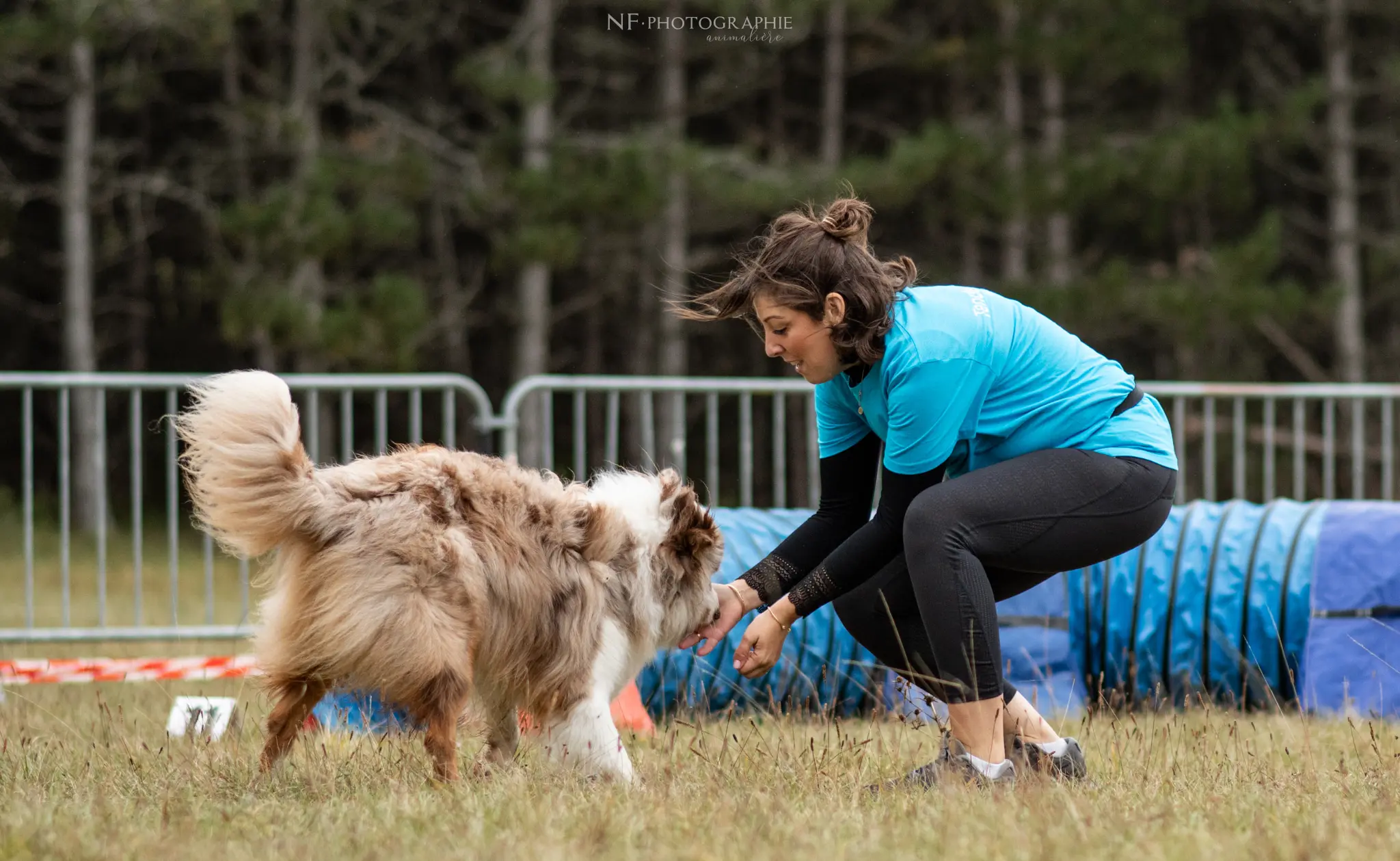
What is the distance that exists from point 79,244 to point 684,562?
1241 centimetres

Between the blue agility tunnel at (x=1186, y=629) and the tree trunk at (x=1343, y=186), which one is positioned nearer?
the blue agility tunnel at (x=1186, y=629)

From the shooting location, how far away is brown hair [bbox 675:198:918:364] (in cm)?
362

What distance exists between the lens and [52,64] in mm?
16438

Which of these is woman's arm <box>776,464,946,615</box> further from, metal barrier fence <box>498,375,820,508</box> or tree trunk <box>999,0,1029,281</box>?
tree trunk <box>999,0,1029,281</box>

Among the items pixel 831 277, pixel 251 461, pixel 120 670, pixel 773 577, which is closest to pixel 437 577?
pixel 251 461

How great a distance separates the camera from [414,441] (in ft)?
22.7

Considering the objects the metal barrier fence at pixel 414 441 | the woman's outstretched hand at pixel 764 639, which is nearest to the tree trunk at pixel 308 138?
the metal barrier fence at pixel 414 441

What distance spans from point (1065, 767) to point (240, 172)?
14.4 meters

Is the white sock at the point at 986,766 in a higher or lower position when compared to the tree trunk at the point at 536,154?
lower

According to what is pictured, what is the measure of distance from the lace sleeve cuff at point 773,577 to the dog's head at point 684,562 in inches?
8.6

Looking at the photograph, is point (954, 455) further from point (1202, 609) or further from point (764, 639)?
point (1202, 609)

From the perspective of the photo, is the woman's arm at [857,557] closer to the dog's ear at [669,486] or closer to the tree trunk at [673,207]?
the dog's ear at [669,486]

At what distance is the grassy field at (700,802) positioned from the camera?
2.95 meters

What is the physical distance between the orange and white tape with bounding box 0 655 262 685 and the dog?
1935 mm
